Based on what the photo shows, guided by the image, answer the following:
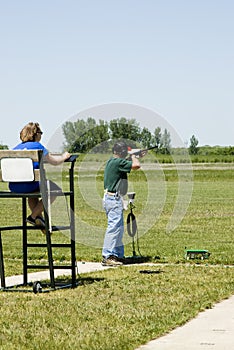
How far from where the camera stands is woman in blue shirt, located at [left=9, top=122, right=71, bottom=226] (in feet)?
33.5

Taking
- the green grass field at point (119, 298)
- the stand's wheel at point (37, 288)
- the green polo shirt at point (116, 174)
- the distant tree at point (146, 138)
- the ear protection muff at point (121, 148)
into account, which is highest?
the distant tree at point (146, 138)

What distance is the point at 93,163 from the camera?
1352cm

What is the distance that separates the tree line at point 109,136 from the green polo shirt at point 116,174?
0.26 m

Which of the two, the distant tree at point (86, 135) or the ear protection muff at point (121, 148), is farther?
the ear protection muff at point (121, 148)

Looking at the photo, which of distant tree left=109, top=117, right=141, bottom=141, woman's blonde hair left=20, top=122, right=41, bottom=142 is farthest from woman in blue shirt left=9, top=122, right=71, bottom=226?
distant tree left=109, top=117, right=141, bottom=141

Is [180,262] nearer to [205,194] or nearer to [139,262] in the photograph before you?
[139,262]

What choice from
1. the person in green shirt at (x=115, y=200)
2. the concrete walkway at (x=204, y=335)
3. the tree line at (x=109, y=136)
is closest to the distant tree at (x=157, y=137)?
the tree line at (x=109, y=136)

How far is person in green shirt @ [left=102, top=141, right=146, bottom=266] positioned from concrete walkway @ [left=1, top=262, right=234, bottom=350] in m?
3.98

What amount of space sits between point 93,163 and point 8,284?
116 inches

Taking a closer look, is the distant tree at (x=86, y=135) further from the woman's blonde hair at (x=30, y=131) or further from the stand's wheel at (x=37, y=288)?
the stand's wheel at (x=37, y=288)

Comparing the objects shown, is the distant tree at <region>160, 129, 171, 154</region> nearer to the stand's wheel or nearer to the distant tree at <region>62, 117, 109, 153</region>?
the distant tree at <region>62, 117, 109, 153</region>

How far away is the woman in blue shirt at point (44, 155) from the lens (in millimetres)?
10219

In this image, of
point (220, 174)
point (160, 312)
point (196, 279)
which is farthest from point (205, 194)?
point (160, 312)

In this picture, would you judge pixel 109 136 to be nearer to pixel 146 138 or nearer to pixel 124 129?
pixel 124 129
